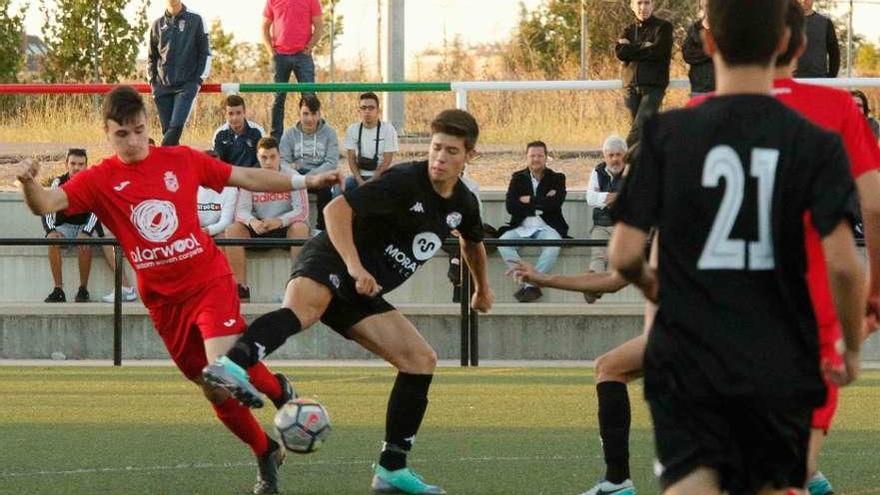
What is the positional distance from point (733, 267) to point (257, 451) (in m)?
3.56

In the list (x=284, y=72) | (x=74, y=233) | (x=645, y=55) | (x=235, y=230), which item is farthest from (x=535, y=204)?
(x=74, y=233)

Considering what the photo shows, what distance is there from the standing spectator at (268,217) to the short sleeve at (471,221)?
24.0ft

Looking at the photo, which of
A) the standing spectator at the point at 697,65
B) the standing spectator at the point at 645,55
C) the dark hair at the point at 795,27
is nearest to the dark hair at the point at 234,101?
the standing spectator at the point at 645,55

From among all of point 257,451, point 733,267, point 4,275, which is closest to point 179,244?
point 257,451

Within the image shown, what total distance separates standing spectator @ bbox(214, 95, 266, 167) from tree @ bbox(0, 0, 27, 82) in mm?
13772

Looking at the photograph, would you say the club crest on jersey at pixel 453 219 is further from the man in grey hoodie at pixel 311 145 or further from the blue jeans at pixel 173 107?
the blue jeans at pixel 173 107

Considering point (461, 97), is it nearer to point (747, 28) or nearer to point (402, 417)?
point (402, 417)

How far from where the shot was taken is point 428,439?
8930 mm

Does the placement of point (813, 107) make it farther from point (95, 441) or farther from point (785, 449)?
point (95, 441)

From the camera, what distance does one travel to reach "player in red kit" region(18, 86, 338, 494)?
7023 millimetres

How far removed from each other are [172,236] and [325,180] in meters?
0.81

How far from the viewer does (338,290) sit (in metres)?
7.15

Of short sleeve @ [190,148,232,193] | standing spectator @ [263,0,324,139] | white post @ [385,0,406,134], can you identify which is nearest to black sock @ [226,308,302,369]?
short sleeve @ [190,148,232,193]

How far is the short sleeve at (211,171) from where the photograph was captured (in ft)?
23.9
